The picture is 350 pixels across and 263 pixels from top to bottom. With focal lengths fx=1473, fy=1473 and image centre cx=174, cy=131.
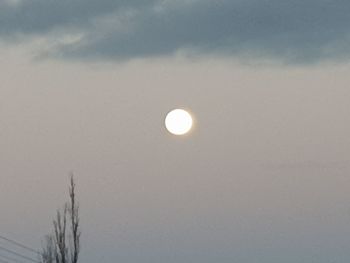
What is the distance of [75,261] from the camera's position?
6575 centimetres

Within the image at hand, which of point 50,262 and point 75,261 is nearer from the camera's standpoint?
point 75,261

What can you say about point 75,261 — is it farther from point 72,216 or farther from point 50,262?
point 50,262

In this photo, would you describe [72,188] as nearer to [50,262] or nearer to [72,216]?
[72,216]

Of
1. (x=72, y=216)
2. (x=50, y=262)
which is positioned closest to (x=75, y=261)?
(x=72, y=216)

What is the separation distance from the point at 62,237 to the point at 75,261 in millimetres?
2541

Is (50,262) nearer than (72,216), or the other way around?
(72,216)

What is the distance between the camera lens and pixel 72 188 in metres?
67.2

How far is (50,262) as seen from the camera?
2864 inches

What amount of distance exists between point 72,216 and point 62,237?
235 cm

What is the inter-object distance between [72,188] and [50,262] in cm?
688

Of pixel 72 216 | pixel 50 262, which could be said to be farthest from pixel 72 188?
pixel 50 262

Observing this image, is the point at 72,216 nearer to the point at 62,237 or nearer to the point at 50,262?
the point at 62,237

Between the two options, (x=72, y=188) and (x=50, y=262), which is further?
(x=50, y=262)

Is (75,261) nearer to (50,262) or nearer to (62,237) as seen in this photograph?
(62,237)
